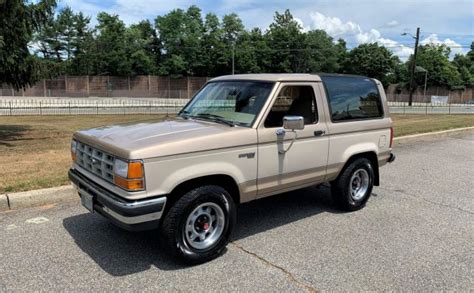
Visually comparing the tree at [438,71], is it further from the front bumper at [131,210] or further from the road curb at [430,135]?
the front bumper at [131,210]

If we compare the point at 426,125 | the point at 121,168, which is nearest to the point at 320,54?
the point at 426,125

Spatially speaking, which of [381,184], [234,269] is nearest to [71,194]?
[234,269]

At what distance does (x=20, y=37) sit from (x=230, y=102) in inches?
387

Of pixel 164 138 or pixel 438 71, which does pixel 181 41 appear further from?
pixel 164 138

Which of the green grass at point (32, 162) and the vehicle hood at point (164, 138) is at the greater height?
the vehicle hood at point (164, 138)

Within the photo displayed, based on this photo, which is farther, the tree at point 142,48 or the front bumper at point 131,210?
the tree at point 142,48

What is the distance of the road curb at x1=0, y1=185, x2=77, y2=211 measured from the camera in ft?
17.7

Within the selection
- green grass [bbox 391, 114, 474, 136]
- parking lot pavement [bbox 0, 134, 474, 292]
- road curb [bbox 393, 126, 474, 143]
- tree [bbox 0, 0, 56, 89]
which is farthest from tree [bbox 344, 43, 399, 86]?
parking lot pavement [bbox 0, 134, 474, 292]

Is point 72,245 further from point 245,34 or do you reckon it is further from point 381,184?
point 245,34

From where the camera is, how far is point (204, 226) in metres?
4.11

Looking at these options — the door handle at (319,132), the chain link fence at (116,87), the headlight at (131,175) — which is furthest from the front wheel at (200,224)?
the chain link fence at (116,87)

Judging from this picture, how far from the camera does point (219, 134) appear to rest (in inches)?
160

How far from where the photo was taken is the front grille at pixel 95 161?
383cm

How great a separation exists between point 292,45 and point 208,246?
9152cm
